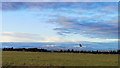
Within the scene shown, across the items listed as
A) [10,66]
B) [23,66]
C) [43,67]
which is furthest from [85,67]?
[10,66]

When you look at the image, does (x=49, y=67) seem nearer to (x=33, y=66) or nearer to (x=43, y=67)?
(x=43, y=67)

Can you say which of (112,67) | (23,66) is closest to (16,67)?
(23,66)

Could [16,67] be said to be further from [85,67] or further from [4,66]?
[85,67]

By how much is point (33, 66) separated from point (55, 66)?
136 inches

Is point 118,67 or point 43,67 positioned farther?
point 118,67

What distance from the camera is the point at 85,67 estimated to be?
2397 cm

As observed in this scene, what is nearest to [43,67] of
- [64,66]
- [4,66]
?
[64,66]

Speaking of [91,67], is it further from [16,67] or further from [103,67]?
[16,67]

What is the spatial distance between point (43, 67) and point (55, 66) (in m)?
1.90

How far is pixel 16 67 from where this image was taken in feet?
79.3

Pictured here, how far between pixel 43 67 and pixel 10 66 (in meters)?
5.36

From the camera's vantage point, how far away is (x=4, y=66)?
2445cm

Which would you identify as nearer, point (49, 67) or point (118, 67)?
point (49, 67)

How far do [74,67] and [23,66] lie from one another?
7979mm
